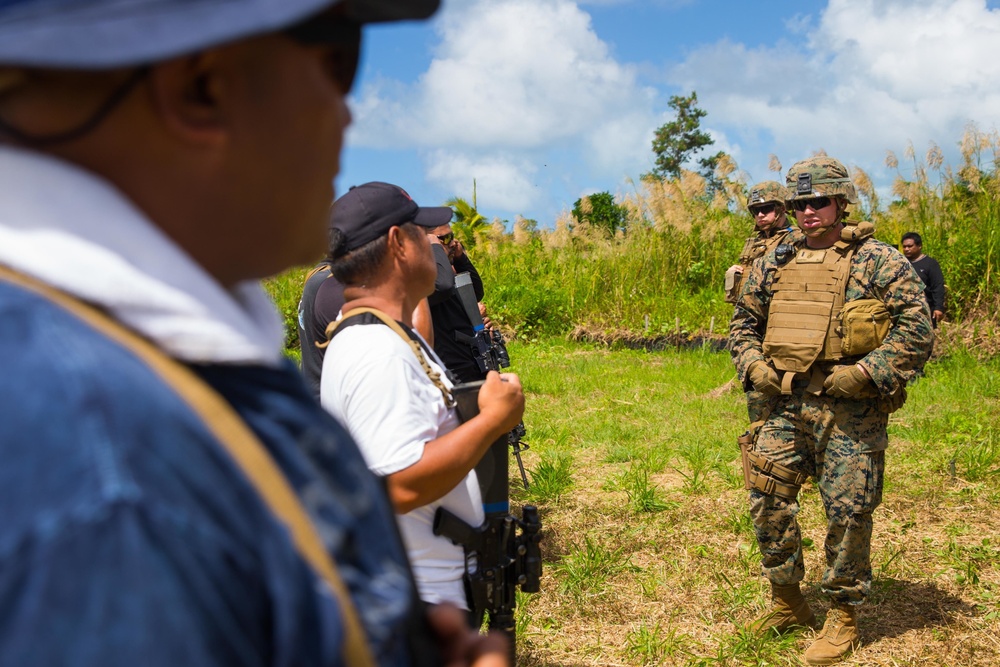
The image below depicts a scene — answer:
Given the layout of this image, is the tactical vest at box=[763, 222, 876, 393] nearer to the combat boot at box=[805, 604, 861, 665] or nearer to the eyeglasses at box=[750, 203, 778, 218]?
the combat boot at box=[805, 604, 861, 665]

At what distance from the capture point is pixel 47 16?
566 mm

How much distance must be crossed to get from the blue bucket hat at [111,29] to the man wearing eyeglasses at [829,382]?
3547 millimetres

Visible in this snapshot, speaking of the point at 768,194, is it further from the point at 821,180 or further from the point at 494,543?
the point at 494,543

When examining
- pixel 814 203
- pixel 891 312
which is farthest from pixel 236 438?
pixel 814 203

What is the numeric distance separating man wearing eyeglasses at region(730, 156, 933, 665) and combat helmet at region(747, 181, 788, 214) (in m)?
2.92

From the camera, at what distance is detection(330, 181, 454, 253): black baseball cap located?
85.0 inches

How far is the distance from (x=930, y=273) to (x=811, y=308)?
5908 millimetres

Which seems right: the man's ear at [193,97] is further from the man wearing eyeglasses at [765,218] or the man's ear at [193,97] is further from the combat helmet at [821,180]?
the man wearing eyeglasses at [765,218]

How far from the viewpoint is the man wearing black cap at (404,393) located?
6.09 ft

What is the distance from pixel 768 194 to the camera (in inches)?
278

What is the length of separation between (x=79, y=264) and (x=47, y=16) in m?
0.16

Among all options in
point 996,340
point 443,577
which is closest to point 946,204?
point 996,340

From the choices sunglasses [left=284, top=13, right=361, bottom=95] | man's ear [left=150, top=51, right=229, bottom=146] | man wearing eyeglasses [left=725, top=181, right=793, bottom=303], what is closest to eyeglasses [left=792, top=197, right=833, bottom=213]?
man wearing eyeglasses [left=725, top=181, right=793, bottom=303]

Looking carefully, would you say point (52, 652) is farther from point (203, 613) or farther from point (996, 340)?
point (996, 340)
